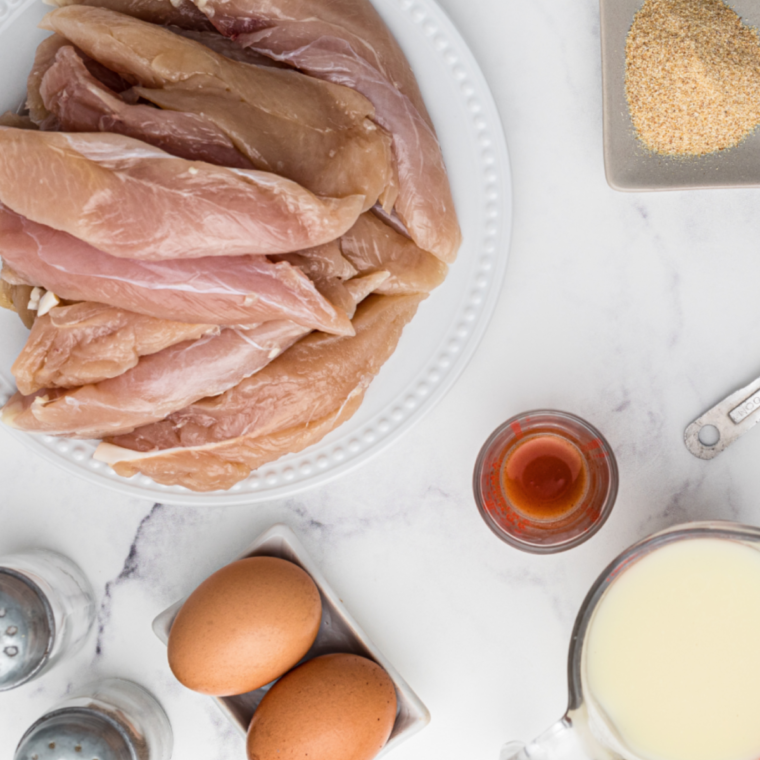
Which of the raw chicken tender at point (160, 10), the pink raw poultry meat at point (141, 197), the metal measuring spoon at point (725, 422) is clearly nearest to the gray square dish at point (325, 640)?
the pink raw poultry meat at point (141, 197)

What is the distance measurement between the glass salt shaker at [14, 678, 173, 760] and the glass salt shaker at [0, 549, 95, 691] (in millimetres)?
90

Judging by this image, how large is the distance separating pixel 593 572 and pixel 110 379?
898 millimetres

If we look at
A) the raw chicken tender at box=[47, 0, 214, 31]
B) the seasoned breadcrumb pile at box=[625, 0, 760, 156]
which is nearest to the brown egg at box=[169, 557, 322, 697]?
the raw chicken tender at box=[47, 0, 214, 31]

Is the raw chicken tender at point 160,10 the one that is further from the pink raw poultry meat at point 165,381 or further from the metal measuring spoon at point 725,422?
the metal measuring spoon at point 725,422

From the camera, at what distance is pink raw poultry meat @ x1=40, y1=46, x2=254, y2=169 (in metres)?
0.97

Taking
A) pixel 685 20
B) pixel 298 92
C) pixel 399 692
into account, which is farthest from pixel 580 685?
pixel 685 20

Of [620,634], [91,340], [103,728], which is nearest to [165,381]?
[91,340]

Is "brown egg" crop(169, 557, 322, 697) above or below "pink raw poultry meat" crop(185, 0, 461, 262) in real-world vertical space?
below

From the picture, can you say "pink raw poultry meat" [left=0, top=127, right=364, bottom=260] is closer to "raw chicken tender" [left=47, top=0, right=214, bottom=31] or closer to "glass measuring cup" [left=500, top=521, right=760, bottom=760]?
"raw chicken tender" [left=47, top=0, right=214, bottom=31]

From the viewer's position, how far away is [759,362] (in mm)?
1244

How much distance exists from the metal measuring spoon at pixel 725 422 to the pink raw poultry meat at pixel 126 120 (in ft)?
2.93

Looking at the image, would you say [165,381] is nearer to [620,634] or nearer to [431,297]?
[431,297]

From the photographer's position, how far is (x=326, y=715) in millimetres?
1114

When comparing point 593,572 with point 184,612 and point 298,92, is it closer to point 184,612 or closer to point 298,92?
point 184,612
